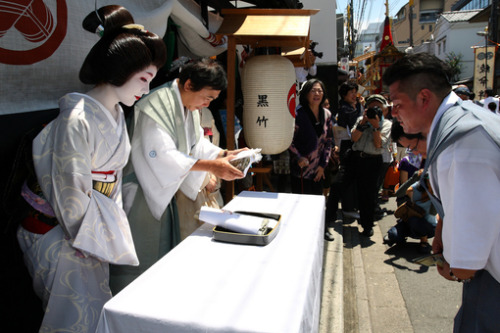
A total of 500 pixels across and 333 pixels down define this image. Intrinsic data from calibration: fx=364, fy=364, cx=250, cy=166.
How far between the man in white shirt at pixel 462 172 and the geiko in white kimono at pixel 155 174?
128cm

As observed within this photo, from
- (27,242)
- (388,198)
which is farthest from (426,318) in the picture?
(388,198)

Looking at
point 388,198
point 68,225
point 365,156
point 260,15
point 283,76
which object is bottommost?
point 388,198

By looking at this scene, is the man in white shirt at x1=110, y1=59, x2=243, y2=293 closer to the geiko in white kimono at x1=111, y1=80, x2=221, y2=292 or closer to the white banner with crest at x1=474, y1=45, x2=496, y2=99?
the geiko in white kimono at x1=111, y1=80, x2=221, y2=292

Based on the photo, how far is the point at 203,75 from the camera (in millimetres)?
2297

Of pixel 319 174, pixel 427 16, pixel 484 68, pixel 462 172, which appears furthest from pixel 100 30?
pixel 427 16

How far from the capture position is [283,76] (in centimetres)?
378

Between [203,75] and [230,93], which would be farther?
[230,93]

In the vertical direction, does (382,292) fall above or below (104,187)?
below

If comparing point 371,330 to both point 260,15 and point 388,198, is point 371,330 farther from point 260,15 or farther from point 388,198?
point 388,198

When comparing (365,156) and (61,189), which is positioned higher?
(61,189)

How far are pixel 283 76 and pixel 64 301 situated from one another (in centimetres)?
288

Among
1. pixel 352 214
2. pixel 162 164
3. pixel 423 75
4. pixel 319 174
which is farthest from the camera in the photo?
pixel 352 214

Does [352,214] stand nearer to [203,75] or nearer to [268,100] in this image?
[268,100]

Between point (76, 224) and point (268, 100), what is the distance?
8.23ft
